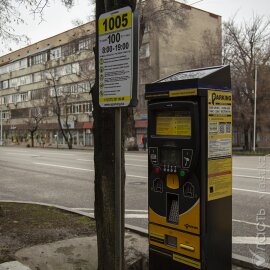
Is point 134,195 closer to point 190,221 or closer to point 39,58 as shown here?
point 190,221

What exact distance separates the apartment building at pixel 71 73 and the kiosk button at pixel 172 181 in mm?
28530

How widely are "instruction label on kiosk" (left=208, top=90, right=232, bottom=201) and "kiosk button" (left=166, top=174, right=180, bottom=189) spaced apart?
0.29 meters

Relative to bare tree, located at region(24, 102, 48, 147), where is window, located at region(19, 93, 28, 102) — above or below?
above

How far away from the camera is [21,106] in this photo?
72.4 metres

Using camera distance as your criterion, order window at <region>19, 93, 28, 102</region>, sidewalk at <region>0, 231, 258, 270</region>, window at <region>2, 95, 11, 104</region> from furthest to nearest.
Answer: window at <region>2, 95, 11, 104</region>
window at <region>19, 93, 28, 102</region>
sidewalk at <region>0, 231, 258, 270</region>

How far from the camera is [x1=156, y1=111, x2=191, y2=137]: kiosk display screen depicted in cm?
338

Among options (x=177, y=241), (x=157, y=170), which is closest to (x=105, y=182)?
(x=157, y=170)

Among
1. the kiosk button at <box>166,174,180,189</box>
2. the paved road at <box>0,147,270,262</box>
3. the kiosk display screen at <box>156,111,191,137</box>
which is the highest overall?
the kiosk display screen at <box>156,111,191,137</box>

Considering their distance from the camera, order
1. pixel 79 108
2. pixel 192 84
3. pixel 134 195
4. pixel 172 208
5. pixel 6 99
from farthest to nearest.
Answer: pixel 6 99
pixel 79 108
pixel 134 195
pixel 172 208
pixel 192 84

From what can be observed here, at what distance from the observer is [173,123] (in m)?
3.49

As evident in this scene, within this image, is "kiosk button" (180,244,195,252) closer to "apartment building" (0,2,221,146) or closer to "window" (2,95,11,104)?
"apartment building" (0,2,221,146)

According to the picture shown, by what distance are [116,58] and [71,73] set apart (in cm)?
5558

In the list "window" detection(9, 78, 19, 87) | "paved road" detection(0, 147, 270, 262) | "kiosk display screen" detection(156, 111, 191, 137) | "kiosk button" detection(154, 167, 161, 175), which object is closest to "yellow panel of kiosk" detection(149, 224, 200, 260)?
"kiosk button" detection(154, 167, 161, 175)

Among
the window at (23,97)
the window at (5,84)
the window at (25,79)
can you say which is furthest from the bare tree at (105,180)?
the window at (5,84)
